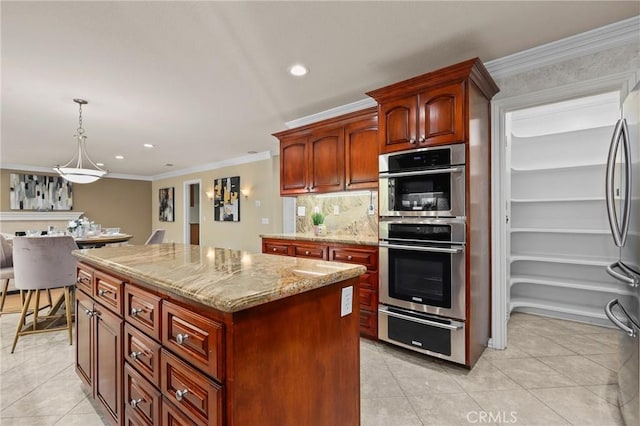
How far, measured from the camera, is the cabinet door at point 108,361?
146 centimetres

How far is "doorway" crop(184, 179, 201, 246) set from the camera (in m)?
8.09

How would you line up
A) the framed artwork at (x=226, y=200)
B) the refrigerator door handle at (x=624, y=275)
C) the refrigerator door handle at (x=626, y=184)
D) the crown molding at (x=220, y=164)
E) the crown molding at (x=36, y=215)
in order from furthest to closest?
the crown molding at (x=36, y=215), the framed artwork at (x=226, y=200), the crown molding at (x=220, y=164), the refrigerator door handle at (x=626, y=184), the refrigerator door handle at (x=624, y=275)

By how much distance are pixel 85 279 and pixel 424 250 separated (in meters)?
2.37

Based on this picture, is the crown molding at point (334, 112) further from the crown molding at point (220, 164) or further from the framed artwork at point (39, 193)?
the framed artwork at point (39, 193)

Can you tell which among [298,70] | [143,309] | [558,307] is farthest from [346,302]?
[558,307]

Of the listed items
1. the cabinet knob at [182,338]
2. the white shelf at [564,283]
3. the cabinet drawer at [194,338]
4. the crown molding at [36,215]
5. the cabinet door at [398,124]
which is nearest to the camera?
the cabinet drawer at [194,338]

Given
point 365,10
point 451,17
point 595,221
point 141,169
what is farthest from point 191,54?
point 141,169

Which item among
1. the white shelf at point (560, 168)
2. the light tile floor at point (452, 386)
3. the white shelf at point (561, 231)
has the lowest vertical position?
the light tile floor at point (452, 386)

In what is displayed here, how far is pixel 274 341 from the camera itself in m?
0.99

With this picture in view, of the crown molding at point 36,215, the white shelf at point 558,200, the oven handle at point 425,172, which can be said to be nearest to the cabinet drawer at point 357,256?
the oven handle at point 425,172

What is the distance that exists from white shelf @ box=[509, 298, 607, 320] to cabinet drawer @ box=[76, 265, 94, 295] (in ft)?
13.4

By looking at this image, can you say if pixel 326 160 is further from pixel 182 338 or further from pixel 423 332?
pixel 182 338

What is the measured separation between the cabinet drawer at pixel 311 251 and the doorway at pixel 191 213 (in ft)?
17.4

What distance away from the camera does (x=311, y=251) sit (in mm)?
3256
